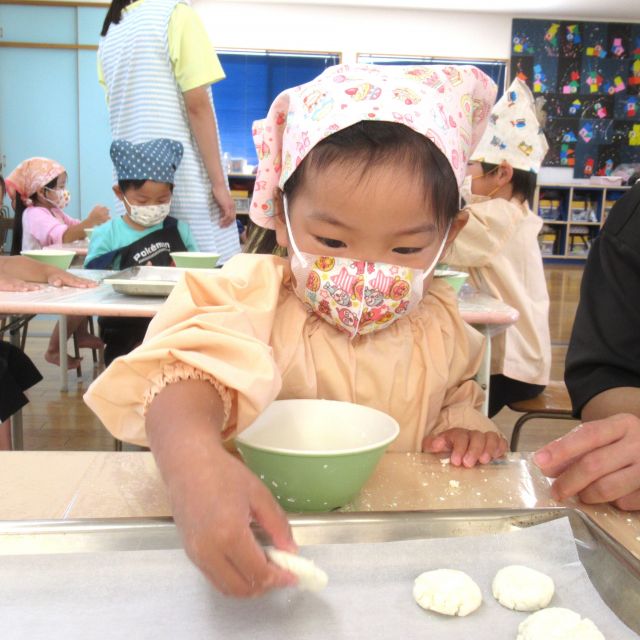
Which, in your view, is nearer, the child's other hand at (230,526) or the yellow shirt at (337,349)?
the child's other hand at (230,526)

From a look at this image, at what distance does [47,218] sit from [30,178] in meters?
0.40

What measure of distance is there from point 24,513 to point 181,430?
0.22m

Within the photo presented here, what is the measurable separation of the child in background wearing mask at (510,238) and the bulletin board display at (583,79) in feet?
22.6

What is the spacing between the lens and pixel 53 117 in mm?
7820

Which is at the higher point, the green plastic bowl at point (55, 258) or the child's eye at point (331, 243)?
the child's eye at point (331, 243)

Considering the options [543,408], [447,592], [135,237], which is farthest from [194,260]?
[447,592]

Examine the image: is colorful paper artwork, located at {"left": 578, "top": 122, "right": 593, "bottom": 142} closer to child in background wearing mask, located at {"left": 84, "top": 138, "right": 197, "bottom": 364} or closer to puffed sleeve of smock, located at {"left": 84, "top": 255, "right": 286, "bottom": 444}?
child in background wearing mask, located at {"left": 84, "top": 138, "right": 197, "bottom": 364}

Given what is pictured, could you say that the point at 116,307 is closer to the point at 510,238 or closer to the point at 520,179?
the point at 510,238

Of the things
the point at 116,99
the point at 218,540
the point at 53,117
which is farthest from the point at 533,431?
the point at 53,117

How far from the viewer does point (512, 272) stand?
239cm

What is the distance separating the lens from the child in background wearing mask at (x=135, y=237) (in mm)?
2488

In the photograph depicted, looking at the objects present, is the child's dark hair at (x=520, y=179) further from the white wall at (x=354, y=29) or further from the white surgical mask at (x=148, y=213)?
the white wall at (x=354, y=29)

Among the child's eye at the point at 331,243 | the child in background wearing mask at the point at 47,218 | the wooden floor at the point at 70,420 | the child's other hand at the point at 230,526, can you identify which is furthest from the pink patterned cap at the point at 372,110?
the child in background wearing mask at the point at 47,218

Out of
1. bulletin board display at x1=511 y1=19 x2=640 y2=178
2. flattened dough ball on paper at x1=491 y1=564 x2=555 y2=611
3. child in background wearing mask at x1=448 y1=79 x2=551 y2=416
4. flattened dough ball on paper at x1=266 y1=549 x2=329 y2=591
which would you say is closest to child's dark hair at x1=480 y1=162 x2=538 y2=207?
child in background wearing mask at x1=448 y1=79 x2=551 y2=416
